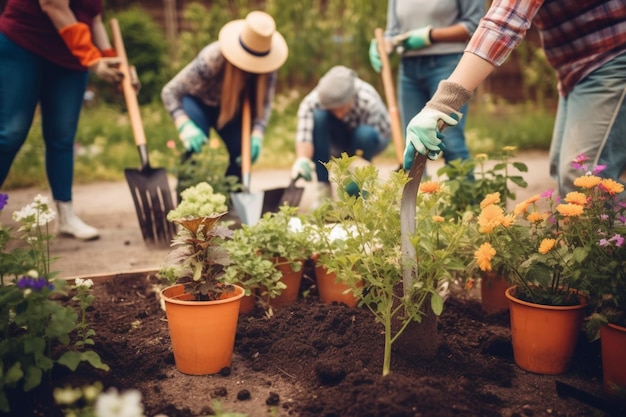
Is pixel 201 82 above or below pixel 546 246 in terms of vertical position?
above

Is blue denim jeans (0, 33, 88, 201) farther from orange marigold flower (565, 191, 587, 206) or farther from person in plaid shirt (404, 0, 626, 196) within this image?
orange marigold flower (565, 191, 587, 206)

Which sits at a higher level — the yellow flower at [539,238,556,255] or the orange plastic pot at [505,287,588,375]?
the yellow flower at [539,238,556,255]

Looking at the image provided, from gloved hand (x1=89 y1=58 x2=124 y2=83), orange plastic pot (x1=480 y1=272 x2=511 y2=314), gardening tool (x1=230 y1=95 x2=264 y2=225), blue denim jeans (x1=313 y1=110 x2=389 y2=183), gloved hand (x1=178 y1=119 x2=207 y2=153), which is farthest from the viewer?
blue denim jeans (x1=313 y1=110 x2=389 y2=183)

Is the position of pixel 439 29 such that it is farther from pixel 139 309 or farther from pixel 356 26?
pixel 356 26

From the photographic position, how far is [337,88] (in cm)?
392

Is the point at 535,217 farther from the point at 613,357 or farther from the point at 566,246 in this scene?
the point at 613,357

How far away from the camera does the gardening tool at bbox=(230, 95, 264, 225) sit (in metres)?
3.61

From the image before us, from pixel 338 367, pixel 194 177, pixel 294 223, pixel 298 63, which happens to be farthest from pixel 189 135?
pixel 298 63

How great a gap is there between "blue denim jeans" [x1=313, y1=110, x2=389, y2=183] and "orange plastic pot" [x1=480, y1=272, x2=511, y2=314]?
6.25ft

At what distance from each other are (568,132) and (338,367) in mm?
1280

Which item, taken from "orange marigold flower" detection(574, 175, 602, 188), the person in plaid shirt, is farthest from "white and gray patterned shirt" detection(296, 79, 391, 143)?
"orange marigold flower" detection(574, 175, 602, 188)

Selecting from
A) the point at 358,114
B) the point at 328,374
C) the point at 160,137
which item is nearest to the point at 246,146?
the point at 358,114

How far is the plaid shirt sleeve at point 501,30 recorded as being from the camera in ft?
5.91

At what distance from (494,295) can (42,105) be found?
273cm
